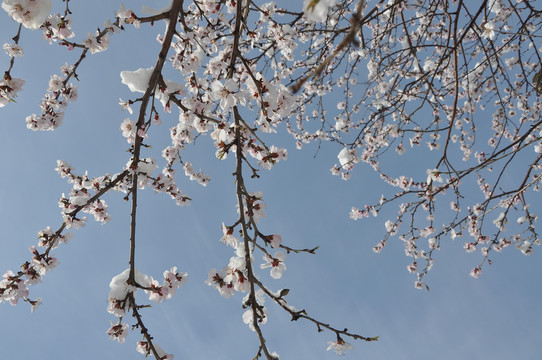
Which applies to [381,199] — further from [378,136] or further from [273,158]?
[273,158]

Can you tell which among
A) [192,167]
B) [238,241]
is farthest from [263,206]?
[192,167]

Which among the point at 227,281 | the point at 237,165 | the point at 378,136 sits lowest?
the point at 227,281

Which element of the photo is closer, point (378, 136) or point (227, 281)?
point (227, 281)

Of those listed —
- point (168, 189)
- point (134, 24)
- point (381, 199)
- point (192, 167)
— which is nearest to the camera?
point (134, 24)

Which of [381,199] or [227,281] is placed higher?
[381,199]

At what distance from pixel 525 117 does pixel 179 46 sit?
630 centimetres

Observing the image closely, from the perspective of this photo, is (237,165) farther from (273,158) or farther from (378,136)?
(378,136)

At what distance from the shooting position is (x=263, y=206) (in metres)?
2.49

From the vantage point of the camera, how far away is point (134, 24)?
2.79m

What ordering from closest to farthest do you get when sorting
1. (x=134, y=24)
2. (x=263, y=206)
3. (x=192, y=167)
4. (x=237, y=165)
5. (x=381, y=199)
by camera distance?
(x=237, y=165), (x=263, y=206), (x=134, y=24), (x=192, y=167), (x=381, y=199)

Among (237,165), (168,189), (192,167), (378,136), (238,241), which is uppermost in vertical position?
(192,167)

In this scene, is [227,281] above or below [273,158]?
below

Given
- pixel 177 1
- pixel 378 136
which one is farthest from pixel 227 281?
pixel 378 136

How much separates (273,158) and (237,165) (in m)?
0.41
